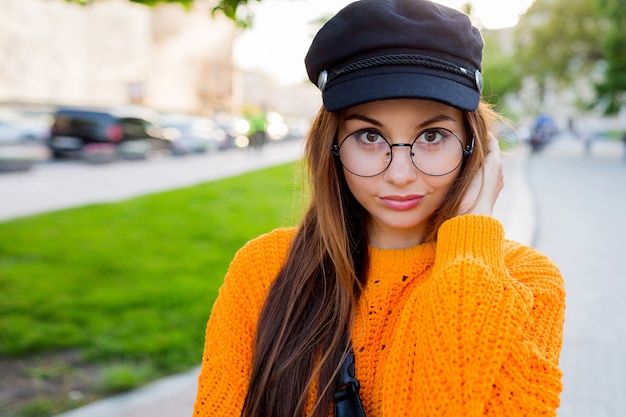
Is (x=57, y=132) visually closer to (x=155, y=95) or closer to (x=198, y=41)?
(x=155, y=95)

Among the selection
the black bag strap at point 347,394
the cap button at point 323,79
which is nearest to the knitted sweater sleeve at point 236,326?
the black bag strap at point 347,394

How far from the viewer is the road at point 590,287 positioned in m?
3.78

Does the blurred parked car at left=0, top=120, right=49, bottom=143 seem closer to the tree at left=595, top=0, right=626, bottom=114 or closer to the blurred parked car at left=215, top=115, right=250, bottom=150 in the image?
the blurred parked car at left=215, top=115, right=250, bottom=150

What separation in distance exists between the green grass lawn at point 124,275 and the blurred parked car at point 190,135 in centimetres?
1486

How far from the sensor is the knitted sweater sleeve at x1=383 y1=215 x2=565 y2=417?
1218mm

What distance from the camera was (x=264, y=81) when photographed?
97125 millimetres

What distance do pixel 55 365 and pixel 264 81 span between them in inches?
3781

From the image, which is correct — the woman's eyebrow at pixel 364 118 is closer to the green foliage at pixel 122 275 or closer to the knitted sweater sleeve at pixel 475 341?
the knitted sweater sleeve at pixel 475 341

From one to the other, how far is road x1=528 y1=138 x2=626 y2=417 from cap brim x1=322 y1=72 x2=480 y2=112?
2842 millimetres

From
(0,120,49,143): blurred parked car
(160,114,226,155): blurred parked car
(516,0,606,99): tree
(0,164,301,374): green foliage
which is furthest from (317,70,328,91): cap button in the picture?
(516,0,606,99): tree

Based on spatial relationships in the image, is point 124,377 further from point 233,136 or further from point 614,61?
point 233,136

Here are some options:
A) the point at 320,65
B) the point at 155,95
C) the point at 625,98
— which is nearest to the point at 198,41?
the point at 155,95

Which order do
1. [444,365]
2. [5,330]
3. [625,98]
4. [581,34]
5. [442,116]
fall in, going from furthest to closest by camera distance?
[581,34], [625,98], [5,330], [442,116], [444,365]

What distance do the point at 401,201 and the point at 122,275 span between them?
4.86m
